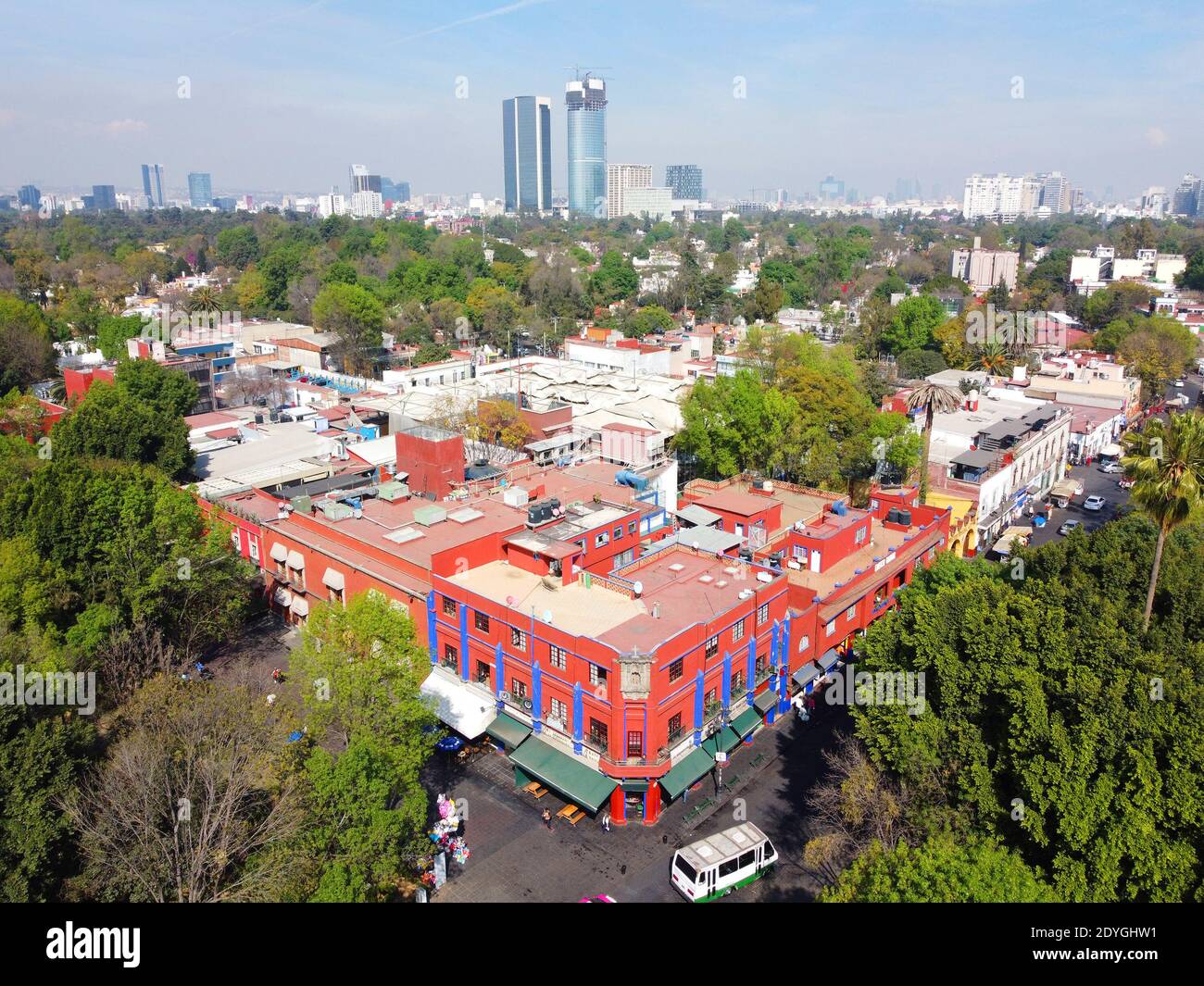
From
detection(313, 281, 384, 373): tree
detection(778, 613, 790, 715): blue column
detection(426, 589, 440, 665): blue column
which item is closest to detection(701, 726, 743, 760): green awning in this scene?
detection(778, 613, 790, 715): blue column

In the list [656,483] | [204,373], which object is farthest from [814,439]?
[204,373]

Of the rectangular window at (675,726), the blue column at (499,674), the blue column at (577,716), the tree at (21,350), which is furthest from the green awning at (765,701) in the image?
the tree at (21,350)

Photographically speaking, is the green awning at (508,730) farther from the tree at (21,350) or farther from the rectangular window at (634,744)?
the tree at (21,350)

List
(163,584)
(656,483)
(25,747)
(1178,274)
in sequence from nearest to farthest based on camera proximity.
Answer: (25,747) < (163,584) < (656,483) < (1178,274)

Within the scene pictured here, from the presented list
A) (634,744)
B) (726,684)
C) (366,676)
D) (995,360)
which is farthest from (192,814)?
(995,360)

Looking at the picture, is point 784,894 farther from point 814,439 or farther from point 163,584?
point 814,439

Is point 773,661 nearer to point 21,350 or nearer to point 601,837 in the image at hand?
point 601,837
